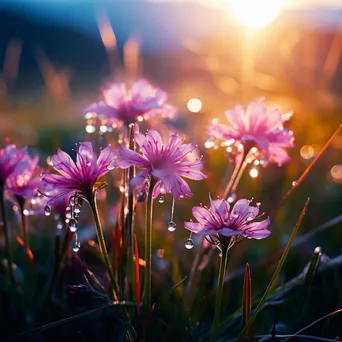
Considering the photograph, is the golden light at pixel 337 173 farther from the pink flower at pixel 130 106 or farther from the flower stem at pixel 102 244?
the flower stem at pixel 102 244

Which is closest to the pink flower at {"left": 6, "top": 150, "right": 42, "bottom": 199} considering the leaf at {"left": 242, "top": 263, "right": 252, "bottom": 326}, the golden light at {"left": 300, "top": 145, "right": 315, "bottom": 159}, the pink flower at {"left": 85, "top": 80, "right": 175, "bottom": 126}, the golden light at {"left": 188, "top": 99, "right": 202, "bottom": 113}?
Result: the pink flower at {"left": 85, "top": 80, "right": 175, "bottom": 126}

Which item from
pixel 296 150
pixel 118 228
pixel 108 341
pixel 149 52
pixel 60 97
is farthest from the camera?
pixel 149 52

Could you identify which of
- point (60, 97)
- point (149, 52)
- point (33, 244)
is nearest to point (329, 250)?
point (33, 244)

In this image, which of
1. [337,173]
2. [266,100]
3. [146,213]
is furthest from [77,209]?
[266,100]

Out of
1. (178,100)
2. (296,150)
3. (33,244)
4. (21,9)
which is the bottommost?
(33,244)

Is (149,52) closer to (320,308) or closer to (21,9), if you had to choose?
(21,9)

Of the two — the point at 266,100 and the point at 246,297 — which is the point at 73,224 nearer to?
the point at 246,297
